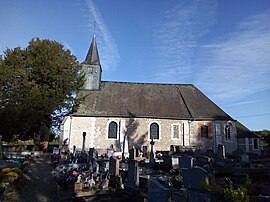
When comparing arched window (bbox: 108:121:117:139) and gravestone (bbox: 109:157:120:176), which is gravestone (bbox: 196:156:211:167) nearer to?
gravestone (bbox: 109:157:120:176)

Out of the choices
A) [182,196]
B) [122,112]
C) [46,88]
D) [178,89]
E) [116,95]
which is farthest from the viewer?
[178,89]

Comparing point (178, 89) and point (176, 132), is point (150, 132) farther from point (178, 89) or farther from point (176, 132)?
point (178, 89)

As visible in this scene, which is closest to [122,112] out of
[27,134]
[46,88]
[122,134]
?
[122,134]

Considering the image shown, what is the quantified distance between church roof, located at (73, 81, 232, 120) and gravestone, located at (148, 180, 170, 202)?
1692cm

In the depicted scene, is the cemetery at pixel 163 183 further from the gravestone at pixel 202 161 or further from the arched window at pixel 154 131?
the arched window at pixel 154 131

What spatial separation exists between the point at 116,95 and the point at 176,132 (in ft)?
24.3

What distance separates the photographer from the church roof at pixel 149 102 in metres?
22.5

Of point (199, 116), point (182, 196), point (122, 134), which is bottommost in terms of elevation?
point (182, 196)

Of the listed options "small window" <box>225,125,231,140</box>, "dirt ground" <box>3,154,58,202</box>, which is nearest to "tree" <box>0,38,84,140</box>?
"dirt ground" <box>3,154,58,202</box>

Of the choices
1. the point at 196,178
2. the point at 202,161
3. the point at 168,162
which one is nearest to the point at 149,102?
the point at 168,162

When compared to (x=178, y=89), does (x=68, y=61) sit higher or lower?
higher

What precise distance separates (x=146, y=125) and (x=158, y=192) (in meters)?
17.3

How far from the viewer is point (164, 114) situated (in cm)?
2273

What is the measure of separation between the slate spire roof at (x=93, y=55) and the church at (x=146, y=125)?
4.34 metres
